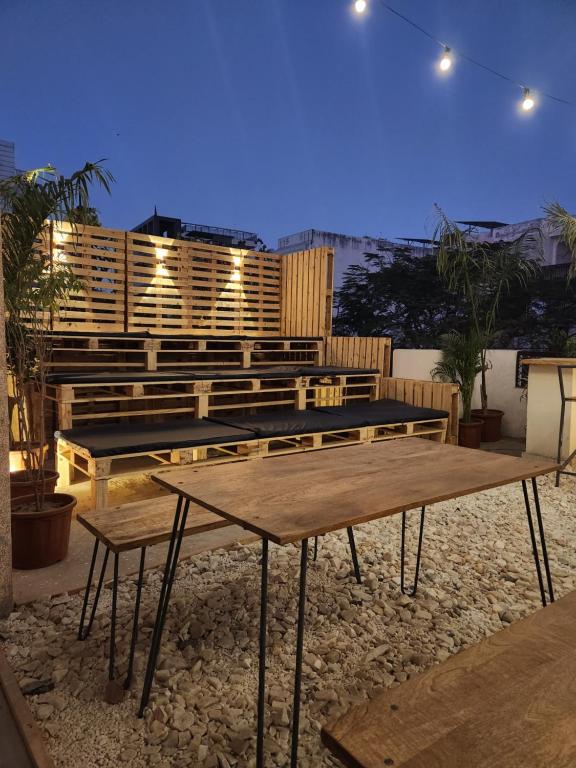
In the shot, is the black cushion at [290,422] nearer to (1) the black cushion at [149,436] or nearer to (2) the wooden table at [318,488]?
(1) the black cushion at [149,436]

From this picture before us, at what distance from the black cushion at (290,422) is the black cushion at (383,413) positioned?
119 millimetres

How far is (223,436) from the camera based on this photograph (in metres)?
3.99

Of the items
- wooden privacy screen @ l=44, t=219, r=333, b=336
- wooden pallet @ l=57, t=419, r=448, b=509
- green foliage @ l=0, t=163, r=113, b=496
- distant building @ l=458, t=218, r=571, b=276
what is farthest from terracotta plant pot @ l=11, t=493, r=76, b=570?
distant building @ l=458, t=218, r=571, b=276

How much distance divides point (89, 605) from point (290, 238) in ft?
66.3

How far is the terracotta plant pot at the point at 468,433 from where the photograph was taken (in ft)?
19.9

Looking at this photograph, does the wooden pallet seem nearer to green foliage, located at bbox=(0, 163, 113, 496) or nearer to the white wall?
green foliage, located at bbox=(0, 163, 113, 496)

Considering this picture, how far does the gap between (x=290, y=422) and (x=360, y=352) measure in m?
2.26

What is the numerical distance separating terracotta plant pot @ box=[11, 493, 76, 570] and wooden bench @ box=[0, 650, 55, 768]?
38.1 inches

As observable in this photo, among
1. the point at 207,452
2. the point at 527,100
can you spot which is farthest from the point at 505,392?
the point at 207,452

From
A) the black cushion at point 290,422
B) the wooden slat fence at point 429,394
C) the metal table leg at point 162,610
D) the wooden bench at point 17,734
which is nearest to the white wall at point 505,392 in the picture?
the wooden slat fence at point 429,394

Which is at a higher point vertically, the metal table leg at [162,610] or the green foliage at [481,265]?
the green foliage at [481,265]

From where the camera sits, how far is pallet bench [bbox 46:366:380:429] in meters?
4.15

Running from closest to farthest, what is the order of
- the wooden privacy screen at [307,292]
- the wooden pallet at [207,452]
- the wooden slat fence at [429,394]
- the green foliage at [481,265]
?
1. the wooden pallet at [207,452]
2. the wooden slat fence at [429,394]
3. the green foliage at [481,265]
4. the wooden privacy screen at [307,292]

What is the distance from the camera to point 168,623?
213 cm
